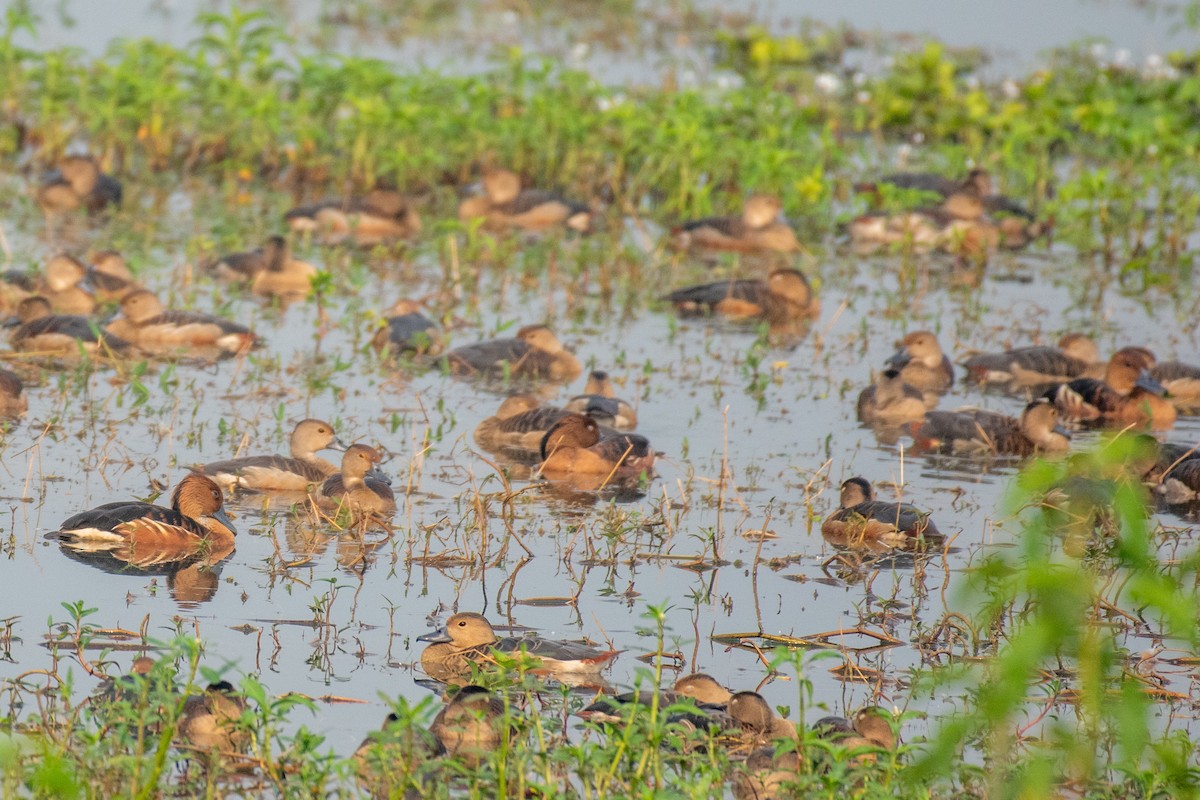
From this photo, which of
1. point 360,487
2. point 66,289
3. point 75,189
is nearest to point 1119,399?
point 360,487

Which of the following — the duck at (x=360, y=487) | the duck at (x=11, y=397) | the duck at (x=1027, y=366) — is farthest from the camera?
the duck at (x=1027, y=366)

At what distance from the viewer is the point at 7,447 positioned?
8.80 m

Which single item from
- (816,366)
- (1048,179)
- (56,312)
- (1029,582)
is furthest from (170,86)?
(1029,582)

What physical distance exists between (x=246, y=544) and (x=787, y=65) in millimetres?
16618

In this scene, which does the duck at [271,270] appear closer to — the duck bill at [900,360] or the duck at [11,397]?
the duck at [11,397]

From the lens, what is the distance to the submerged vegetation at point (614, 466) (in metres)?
4.82

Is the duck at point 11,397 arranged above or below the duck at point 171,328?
below

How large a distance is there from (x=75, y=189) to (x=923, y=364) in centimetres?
747

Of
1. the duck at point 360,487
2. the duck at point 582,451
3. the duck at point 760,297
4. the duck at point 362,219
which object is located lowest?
the duck at point 360,487

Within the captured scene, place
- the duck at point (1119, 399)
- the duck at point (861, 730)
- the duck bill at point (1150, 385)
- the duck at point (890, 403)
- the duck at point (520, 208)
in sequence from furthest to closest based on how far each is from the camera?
1. the duck at point (520, 208)
2. the duck bill at point (1150, 385)
3. the duck at point (1119, 399)
4. the duck at point (890, 403)
5. the duck at point (861, 730)

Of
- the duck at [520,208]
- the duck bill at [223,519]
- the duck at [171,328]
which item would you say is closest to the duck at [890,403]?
the duck at [171,328]

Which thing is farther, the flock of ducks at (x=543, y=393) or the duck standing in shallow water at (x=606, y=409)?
the duck standing in shallow water at (x=606, y=409)

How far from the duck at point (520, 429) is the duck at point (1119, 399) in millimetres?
3250

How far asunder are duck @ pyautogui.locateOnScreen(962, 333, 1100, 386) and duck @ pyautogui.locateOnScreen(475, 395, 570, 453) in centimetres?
332
